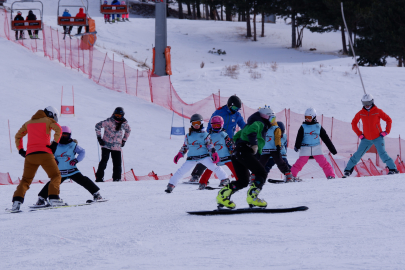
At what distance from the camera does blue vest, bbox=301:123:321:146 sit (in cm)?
976

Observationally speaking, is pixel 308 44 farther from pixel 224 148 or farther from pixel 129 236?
pixel 129 236

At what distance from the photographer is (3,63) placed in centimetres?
2338

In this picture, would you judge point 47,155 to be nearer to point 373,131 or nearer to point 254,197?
point 254,197

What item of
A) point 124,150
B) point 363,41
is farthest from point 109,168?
point 363,41

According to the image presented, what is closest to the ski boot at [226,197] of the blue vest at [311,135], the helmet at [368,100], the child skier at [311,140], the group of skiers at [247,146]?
the group of skiers at [247,146]

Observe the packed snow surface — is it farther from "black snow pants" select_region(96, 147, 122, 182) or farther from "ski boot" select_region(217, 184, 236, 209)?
"black snow pants" select_region(96, 147, 122, 182)

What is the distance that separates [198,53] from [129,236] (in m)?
34.7

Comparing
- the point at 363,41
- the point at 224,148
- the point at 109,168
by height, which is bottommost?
the point at 109,168

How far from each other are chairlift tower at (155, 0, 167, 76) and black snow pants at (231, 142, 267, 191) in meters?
19.1

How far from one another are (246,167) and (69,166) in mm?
2960

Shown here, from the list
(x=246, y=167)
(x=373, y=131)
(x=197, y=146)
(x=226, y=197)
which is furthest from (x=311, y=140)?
(x=226, y=197)

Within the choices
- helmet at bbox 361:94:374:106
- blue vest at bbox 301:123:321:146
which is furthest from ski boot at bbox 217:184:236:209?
helmet at bbox 361:94:374:106

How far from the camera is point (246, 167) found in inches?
254

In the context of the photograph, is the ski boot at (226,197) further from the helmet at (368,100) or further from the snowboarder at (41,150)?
the helmet at (368,100)
